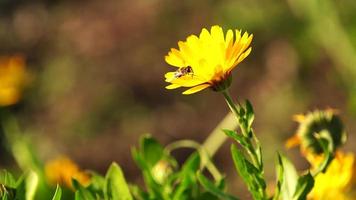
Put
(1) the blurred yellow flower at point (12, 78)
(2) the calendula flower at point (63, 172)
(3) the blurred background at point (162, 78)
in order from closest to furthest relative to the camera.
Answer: (2) the calendula flower at point (63, 172) → (1) the blurred yellow flower at point (12, 78) → (3) the blurred background at point (162, 78)

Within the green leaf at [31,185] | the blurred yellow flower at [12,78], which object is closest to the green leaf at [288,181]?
the green leaf at [31,185]

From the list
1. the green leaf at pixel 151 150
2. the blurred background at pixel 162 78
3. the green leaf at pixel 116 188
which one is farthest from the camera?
the blurred background at pixel 162 78

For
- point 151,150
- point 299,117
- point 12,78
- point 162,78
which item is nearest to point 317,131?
point 299,117

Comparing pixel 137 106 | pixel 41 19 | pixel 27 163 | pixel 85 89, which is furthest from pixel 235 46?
pixel 41 19

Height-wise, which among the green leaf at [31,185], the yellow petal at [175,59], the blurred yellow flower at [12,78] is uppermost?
the blurred yellow flower at [12,78]

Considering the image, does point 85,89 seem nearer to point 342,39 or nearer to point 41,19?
point 41,19

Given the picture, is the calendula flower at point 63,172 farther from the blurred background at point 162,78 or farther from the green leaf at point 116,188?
A: the blurred background at point 162,78

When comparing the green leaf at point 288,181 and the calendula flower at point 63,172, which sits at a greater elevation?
the calendula flower at point 63,172
